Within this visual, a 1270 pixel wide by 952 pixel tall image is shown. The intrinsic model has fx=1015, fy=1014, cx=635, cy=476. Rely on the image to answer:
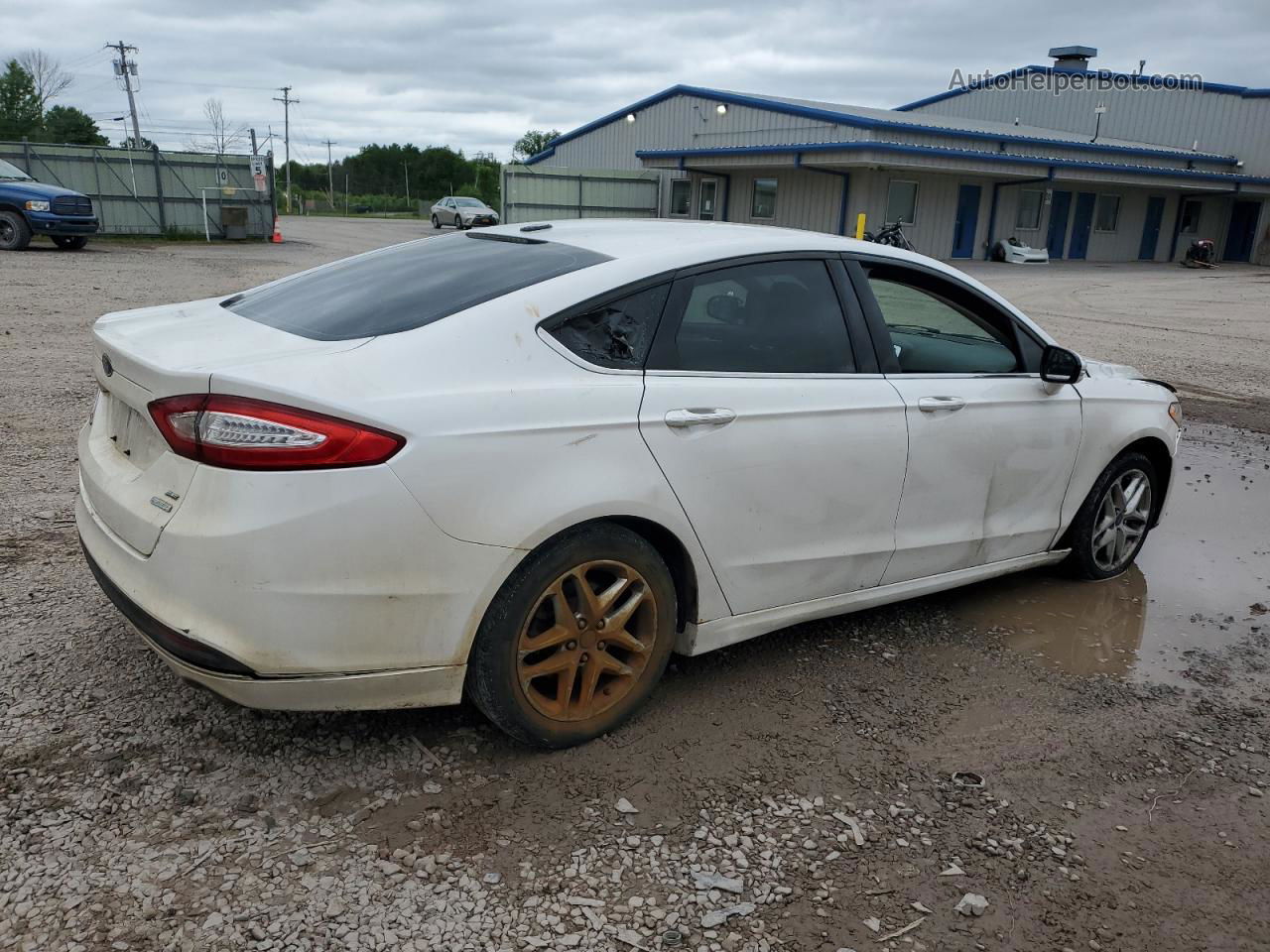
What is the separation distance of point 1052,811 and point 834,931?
94 cm

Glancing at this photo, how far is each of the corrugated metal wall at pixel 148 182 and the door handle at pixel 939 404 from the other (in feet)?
94.7

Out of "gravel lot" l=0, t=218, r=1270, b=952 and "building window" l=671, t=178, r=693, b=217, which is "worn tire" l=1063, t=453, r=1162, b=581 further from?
"building window" l=671, t=178, r=693, b=217

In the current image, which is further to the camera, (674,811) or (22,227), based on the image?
(22,227)

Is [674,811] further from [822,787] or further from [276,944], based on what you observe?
[276,944]

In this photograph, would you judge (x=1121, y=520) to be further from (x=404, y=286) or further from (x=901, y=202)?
(x=901, y=202)

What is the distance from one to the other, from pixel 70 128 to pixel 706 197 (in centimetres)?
5103

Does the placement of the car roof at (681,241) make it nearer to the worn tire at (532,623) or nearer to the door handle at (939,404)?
the door handle at (939,404)

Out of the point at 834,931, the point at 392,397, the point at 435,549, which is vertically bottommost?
the point at 834,931

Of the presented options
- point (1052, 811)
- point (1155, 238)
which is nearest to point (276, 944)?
point (1052, 811)

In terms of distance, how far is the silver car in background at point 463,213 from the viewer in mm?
40594

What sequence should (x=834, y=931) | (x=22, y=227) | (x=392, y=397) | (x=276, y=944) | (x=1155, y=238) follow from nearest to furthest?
1. (x=276, y=944)
2. (x=834, y=931)
3. (x=392, y=397)
4. (x=22, y=227)
5. (x=1155, y=238)

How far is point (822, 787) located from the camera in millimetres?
3061

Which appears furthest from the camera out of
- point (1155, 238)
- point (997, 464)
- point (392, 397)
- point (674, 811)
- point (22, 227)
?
point (1155, 238)

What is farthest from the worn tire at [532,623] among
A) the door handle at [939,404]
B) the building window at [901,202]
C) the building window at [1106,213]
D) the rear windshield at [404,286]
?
the building window at [1106,213]
